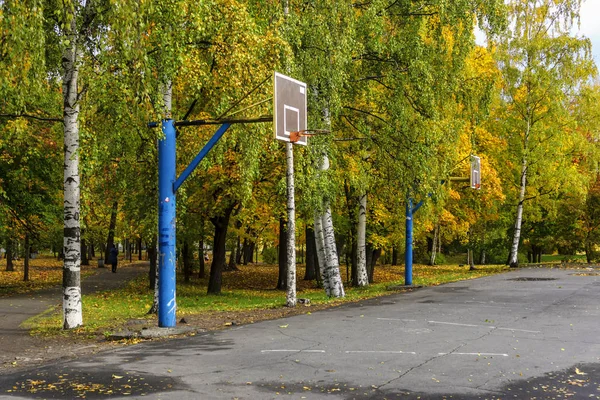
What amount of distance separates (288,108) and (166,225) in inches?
143

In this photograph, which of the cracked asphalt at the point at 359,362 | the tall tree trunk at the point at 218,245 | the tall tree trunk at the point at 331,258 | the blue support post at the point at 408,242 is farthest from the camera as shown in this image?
the tall tree trunk at the point at 218,245

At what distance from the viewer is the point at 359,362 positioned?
9.38 m

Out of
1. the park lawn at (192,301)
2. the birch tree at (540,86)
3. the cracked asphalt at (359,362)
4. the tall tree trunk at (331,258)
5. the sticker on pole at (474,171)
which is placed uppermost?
the birch tree at (540,86)

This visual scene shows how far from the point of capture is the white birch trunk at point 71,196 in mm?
13281

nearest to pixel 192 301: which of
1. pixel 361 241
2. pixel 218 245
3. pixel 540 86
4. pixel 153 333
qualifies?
pixel 218 245

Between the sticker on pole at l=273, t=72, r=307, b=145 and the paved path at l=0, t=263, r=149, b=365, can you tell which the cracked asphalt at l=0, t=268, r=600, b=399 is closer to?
the paved path at l=0, t=263, r=149, b=365

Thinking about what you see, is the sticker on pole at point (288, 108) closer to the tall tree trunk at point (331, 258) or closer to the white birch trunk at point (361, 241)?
the tall tree trunk at point (331, 258)

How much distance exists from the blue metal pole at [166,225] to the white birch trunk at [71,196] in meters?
1.76

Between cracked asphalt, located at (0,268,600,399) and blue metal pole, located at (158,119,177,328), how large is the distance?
140cm

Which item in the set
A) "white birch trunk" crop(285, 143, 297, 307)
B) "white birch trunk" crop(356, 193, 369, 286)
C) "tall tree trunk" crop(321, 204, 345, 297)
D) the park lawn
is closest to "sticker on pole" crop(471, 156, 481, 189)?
the park lawn

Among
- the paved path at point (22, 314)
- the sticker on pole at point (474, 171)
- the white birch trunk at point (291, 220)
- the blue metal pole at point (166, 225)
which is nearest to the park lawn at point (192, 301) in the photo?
the paved path at point (22, 314)

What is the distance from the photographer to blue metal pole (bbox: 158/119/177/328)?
13180 millimetres

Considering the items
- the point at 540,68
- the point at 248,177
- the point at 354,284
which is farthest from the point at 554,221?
the point at 248,177

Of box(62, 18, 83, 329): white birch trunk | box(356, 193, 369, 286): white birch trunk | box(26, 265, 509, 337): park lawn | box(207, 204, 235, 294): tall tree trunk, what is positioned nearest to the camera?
box(62, 18, 83, 329): white birch trunk
